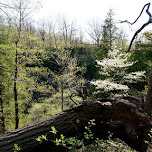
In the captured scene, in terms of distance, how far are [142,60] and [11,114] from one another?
1091 centimetres

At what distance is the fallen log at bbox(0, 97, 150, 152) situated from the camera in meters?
2.15

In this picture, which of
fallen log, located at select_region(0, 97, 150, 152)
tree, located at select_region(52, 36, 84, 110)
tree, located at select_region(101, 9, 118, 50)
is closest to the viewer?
fallen log, located at select_region(0, 97, 150, 152)

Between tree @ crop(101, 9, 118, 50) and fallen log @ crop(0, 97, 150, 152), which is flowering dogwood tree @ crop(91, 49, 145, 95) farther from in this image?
tree @ crop(101, 9, 118, 50)

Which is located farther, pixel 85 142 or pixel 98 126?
pixel 98 126

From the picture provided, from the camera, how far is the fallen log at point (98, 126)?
2146 millimetres

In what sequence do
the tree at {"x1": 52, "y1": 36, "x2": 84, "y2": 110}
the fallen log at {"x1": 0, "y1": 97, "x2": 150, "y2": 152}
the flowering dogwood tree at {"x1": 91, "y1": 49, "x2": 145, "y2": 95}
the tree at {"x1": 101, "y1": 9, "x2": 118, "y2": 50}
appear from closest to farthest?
the fallen log at {"x1": 0, "y1": 97, "x2": 150, "y2": 152} < the flowering dogwood tree at {"x1": 91, "y1": 49, "x2": 145, "y2": 95} < the tree at {"x1": 52, "y1": 36, "x2": 84, "y2": 110} < the tree at {"x1": 101, "y1": 9, "x2": 118, "y2": 50}

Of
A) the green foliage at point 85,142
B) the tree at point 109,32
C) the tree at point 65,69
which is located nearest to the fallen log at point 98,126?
the green foliage at point 85,142

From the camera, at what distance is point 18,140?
7.09 ft

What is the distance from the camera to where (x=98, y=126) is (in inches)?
102

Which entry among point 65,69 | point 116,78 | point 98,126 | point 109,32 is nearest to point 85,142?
point 98,126

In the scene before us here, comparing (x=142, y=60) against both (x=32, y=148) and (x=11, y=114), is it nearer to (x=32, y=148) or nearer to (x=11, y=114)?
(x=32, y=148)

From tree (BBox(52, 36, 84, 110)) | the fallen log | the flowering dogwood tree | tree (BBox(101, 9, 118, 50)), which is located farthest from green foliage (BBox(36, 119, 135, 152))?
tree (BBox(101, 9, 118, 50))

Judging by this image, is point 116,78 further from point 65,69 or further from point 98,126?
point 98,126

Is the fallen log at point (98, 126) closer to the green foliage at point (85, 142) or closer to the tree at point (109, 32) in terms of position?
the green foliage at point (85, 142)
